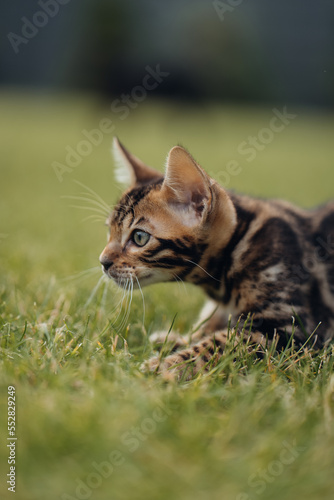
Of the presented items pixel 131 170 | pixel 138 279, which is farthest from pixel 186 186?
pixel 131 170

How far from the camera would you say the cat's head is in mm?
1930

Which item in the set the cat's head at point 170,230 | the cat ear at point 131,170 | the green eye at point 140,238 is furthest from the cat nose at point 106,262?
the cat ear at point 131,170

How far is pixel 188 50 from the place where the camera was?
1870 centimetres

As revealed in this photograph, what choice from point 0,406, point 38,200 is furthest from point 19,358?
point 38,200

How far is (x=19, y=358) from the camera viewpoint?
165 cm

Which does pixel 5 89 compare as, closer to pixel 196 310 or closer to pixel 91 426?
pixel 196 310

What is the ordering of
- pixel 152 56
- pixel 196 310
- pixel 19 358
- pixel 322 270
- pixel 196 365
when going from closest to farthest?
pixel 19 358 < pixel 196 365 < pixel 322 270 < pixel 196 310 < pixel 152 56

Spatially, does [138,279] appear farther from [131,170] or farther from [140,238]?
[131,170]

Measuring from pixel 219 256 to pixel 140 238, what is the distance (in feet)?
1.04

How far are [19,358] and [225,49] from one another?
1937 cm

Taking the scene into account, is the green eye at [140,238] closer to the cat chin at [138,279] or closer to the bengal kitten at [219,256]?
the bengal kitten at [219,256]

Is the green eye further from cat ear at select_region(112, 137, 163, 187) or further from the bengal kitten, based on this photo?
cat ear at select_region(112, 137, 163, 187)

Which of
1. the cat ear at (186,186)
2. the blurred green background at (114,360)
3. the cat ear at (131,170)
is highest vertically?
the cat ear at (186,186)

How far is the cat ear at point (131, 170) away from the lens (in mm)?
2355
